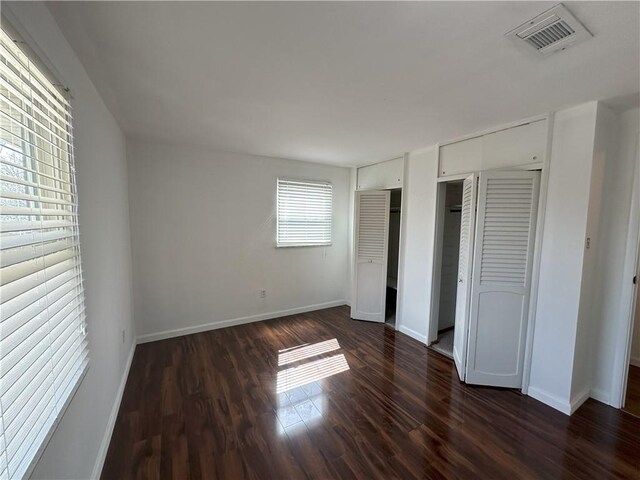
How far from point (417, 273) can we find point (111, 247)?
10.4 ft

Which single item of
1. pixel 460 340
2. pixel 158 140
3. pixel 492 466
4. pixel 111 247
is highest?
pixel 158 140

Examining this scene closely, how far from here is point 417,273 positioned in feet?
11.3

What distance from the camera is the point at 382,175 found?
4.02 meters

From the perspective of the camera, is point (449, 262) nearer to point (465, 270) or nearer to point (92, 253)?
point (465, 270)

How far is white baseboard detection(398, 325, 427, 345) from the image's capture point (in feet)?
11.0

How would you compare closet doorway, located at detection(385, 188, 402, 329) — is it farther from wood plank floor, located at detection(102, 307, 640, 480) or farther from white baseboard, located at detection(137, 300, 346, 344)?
wood plank floor, located at detection(102, 307, 640, 480)

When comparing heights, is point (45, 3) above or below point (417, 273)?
above

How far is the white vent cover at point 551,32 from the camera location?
118cm

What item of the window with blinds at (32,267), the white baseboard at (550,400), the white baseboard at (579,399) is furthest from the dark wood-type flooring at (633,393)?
the window with blinds at (32,267)

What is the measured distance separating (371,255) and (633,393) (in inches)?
110

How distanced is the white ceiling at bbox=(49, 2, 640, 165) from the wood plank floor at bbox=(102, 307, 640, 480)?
2.36m

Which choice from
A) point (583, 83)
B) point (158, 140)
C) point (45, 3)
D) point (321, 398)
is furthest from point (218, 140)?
point (583, 83)

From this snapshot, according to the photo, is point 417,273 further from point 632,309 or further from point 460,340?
point 632,309

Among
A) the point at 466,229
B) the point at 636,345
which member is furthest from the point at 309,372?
the point at 636,345
